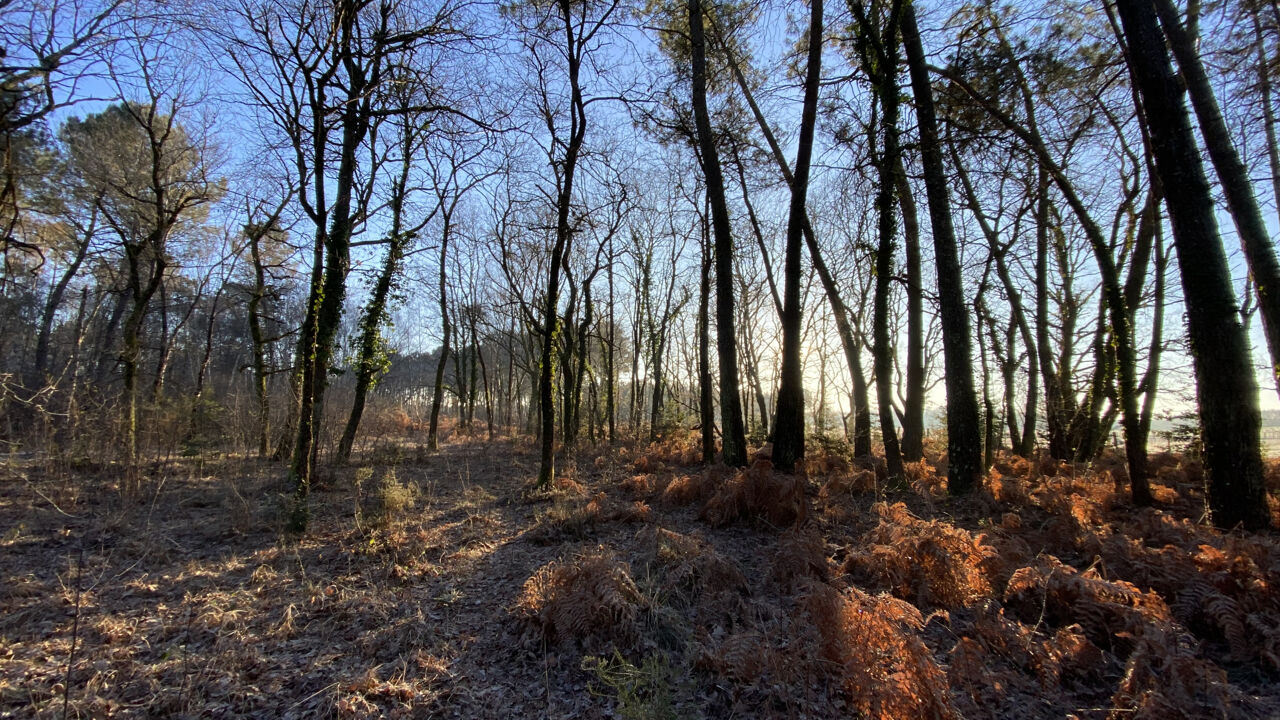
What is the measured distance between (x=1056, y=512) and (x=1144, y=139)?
15.5 feet

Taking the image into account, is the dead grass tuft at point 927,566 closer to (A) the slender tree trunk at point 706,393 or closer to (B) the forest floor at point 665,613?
(B) the forest floor at point 665,613

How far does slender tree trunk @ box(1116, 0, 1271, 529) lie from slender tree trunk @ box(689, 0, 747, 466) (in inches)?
216

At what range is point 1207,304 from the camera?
15.0 feet

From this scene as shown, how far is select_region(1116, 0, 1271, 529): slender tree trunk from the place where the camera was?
4.44 meters

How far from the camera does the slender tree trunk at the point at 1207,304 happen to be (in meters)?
4.44

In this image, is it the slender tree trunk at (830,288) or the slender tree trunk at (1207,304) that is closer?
the slender tree trunk at (1207,304)

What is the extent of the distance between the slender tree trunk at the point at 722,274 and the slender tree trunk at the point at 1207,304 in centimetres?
549

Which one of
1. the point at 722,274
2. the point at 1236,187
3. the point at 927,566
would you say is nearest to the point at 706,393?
the point at 722,274

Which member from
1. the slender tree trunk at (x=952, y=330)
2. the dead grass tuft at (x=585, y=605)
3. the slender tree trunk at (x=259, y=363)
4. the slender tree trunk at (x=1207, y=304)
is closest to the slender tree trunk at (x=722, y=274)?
the slender tree trunk at (x=952, y=330)

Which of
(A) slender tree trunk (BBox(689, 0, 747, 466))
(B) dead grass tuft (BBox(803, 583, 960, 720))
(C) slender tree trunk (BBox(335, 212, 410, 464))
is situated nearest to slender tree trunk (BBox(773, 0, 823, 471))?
(A) slender tree trunk (BBox(689, 0, 747, 466))

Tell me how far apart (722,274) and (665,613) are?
667cm

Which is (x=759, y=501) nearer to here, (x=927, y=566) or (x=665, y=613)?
(x=927, y=566)

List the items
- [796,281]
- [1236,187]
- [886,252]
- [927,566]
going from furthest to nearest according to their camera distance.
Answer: [796,281] → [886,252] → [1236,187] → [927,566]

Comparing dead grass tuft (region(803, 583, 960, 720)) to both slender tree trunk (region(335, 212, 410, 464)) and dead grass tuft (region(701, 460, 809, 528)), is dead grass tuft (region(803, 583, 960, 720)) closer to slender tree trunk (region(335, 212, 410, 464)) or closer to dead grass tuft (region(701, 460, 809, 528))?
dead grass tuft (region(701, 460, 809, 528))
